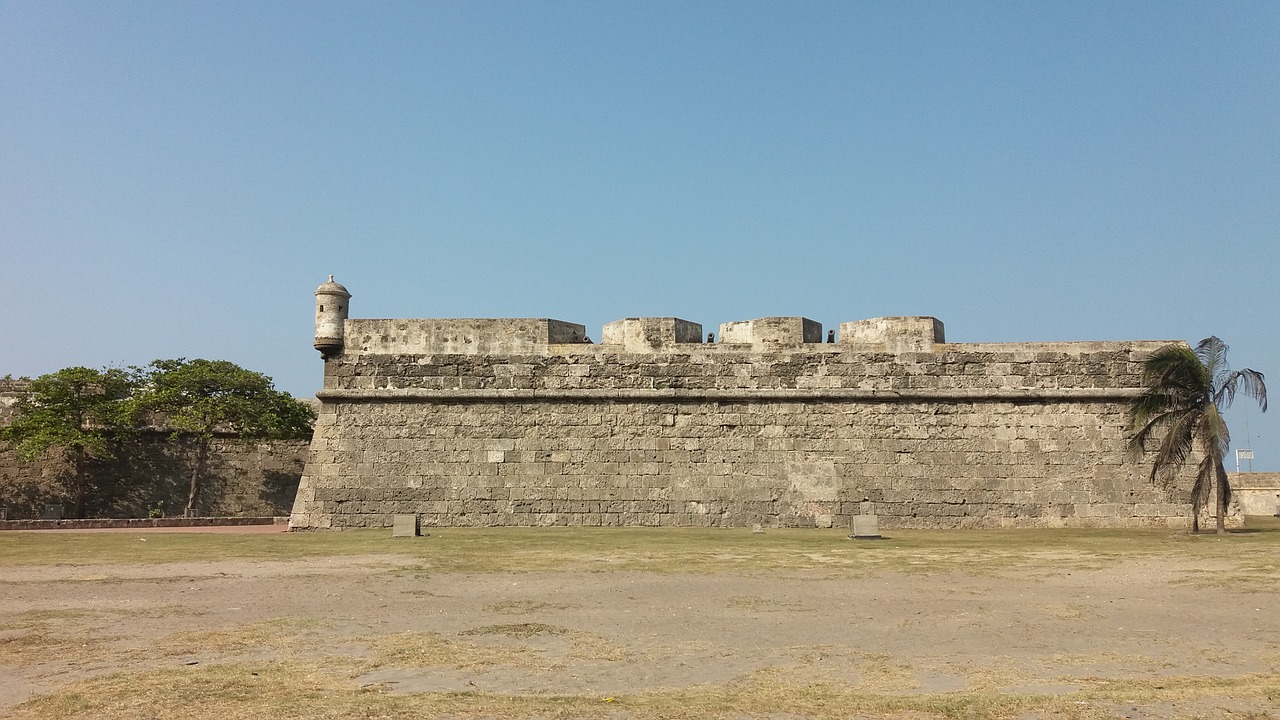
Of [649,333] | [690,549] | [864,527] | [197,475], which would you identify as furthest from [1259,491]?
[197,475]

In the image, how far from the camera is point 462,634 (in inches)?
220

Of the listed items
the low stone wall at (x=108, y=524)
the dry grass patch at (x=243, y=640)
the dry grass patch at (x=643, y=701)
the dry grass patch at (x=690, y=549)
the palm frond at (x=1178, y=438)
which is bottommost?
the low stone wall at (x=108, y=524)

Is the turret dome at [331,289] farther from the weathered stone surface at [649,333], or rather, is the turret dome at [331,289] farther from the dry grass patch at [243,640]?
the dry grass patch at [243,640]

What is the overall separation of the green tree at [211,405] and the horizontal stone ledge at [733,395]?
225 inches

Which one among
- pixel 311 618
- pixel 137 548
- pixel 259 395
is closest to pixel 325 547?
pixel 137 548

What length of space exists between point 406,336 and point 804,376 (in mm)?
6891

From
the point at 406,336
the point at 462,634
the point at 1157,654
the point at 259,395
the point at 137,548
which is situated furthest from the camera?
the point at 259,395

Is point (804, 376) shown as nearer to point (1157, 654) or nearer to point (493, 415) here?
point (493, 415)

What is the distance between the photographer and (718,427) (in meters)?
15.0

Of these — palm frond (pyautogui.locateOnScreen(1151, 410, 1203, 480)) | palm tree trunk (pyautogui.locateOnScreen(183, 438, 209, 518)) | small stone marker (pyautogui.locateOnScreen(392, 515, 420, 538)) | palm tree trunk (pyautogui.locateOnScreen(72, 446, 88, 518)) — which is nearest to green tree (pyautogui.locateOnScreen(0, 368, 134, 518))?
palm tree trunk (pyautogui.locateOnScreen(72, 446, 88, 518))

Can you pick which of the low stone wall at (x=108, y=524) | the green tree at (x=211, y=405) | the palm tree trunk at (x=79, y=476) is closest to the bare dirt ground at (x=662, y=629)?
the low stone wall at (x=108, y=524)

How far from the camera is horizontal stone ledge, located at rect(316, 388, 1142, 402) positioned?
48.3 feet

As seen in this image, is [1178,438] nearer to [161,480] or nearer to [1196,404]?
[1196,404]

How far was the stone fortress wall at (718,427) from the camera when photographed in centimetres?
1453
